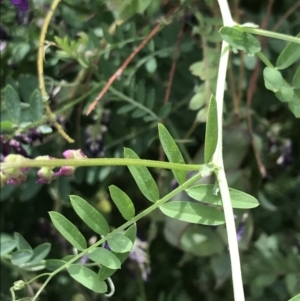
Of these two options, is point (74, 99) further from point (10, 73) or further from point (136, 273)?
point (136, 273)

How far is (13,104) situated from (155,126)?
179 millimetres

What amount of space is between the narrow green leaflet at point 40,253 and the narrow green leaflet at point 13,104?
113 mm

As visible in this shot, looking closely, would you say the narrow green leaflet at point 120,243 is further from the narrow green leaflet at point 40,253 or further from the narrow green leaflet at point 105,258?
the narrow green leaflet at point 40,253

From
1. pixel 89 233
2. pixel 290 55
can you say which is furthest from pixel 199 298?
pixel 290 55

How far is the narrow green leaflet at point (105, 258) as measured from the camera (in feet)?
1.35

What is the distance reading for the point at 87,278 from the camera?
1.40ft

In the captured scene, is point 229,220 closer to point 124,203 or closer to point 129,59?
point 124,203

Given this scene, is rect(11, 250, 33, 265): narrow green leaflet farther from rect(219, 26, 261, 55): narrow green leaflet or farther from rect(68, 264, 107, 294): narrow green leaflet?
rect(219, 26, 261, 55): narrow green leaflet

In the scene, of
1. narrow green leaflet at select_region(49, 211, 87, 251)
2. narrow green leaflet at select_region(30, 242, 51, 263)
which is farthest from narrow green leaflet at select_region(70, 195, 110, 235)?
narrow green leaflet at select_region(30, 242, 51, 263)

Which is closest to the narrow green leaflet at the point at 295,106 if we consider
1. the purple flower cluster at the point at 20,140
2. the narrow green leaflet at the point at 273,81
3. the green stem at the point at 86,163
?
the narrow green leaflet at the point at 273,81

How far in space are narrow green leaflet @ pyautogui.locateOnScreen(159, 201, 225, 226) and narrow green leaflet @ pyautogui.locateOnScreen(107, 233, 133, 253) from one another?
0.03 m

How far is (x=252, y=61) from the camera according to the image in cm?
66

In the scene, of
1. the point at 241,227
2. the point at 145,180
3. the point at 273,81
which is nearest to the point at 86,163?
the point at 145,180

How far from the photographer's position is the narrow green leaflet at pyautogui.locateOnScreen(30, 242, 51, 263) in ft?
1.75
